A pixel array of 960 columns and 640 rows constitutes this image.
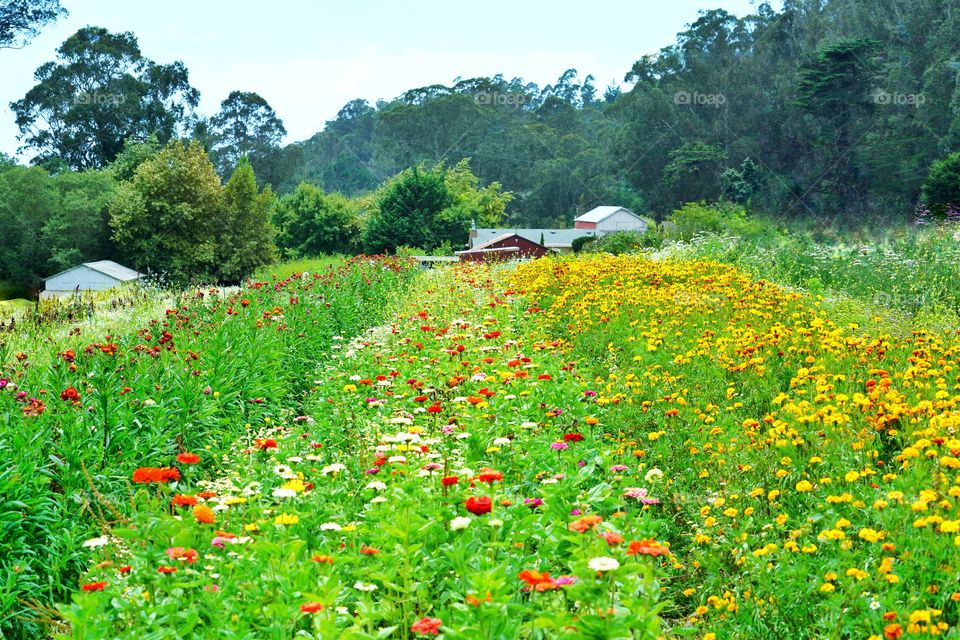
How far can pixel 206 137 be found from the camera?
60844 mm

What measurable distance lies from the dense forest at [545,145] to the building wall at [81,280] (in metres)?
1.68

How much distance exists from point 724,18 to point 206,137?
123 ft

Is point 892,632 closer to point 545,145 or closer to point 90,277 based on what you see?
point 90,277

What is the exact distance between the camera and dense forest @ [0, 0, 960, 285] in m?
37.6

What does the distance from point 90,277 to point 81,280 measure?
0.55 metres

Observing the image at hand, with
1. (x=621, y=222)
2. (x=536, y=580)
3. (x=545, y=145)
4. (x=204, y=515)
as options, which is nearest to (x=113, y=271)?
(x=204, y=515)

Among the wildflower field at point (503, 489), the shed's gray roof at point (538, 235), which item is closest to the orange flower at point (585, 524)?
the wildflower field at point (503, 489)

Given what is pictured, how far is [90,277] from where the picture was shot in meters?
31.5

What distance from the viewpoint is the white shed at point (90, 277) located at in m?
30.7

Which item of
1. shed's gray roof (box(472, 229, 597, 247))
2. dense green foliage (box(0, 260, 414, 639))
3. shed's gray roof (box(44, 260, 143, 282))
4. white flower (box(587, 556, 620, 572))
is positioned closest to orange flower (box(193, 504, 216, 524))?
dense green foliage (box(0, 260, 414, 639))

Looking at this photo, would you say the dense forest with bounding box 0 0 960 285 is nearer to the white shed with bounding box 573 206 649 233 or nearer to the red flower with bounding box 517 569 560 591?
the white shed with bounding box 573 206 649 233

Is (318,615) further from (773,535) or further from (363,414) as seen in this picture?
(363,414)

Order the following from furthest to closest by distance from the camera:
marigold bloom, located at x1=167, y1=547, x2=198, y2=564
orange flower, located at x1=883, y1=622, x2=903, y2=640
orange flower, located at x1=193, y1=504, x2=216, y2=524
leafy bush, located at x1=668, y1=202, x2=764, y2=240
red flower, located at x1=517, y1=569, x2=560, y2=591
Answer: leafy bush, located at x1=668, y1=202, x2=764, y2=240, orange flower, located at x1=193, y1=504, x2=216, y2=524, marigold bloom, located at x1=167, y1=547, x2=198, y2=564, orange flower, located at x1=883, y1=622, x2=903, y2=640, red flower, located at x1=517, y1=569, x2=560, y2=591

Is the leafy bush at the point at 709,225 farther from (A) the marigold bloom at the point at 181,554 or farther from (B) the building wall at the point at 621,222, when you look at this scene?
(B) the building wall at the point at 621,222
